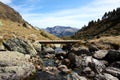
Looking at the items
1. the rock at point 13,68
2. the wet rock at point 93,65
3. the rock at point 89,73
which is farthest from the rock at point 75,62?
the rock at point 13,68

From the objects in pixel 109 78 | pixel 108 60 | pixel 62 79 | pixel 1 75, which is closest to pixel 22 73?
pixel 1 75

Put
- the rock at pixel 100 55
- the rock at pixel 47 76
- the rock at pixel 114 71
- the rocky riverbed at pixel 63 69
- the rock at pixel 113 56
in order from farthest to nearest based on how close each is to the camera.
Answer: the rock at pixel 100 55 → the rock at pixel 113 56 → the rock at pixel 114 71 → the rock at pixel 47 76 → the rocky riverbed at pixel 63 69

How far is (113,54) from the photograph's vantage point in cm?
6034

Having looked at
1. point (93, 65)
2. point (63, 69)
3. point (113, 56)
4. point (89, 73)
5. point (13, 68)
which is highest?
point (13, 68)

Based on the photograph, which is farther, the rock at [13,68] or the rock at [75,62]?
the rock at [75,62]

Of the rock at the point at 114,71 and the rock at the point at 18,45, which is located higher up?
the rock at the point at 18,45

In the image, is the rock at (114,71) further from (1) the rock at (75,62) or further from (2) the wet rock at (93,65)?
(1) the rock at (75,62)

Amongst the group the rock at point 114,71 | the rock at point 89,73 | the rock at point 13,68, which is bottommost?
the rock at point 89,73

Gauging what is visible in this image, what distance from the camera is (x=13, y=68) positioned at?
41.4 metres

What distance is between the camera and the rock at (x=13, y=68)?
1572 inches

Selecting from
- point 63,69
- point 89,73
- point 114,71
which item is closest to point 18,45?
point 63,69

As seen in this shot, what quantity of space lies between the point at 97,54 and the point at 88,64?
35.8ft

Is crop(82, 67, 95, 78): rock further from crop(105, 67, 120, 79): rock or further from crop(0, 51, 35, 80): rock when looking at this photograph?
crop(0, 51, 35, 80): rock

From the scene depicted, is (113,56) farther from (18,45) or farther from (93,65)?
(18,45)
